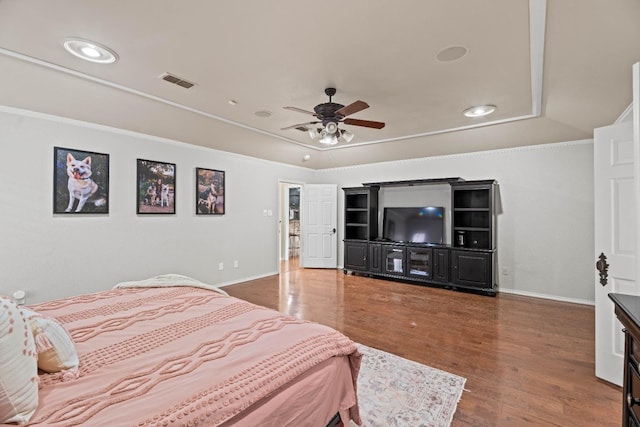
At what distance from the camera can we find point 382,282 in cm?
598

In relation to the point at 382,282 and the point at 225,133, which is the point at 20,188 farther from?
the point at 382,282

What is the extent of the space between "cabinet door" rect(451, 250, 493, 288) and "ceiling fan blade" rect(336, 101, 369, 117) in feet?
11.6

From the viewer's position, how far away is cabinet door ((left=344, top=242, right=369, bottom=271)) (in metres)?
6.46

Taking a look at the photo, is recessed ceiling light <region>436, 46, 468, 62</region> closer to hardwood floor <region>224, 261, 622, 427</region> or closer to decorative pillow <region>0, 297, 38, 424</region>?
hardwood floor <region>224, 261, 622, 427</region>

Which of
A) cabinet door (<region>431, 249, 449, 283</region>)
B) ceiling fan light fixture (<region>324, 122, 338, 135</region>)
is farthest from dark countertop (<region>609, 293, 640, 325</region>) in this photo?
cabinet door (<region>431, 249, 449, 283</region>)

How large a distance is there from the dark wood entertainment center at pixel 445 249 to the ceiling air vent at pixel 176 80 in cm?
417

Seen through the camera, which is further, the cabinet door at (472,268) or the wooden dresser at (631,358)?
the cabinet door at (472,268)

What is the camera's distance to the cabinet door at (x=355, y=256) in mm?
6461

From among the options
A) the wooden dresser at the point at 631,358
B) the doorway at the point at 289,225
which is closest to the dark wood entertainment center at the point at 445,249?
the doorway at the point at 289,225

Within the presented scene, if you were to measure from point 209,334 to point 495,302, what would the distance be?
4584 mm

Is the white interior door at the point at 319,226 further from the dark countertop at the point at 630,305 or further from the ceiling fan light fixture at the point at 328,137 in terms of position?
the dark countertop at the point at 630,305

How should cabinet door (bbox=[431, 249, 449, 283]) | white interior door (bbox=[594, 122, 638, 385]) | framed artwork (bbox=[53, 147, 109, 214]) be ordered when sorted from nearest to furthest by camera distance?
white interior door (bbox=[594, 122, 638, 385]) → framed artwork (bbox=[53, 147, 109, 214]) → cabinet door (bbox=[431, 249, 449, 283])

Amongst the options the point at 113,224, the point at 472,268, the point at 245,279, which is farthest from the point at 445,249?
the point at 113,224

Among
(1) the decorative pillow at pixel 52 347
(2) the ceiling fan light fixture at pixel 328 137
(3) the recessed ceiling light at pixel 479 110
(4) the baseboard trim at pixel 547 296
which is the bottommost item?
(4) the baseboard trim at pixel 547 296
